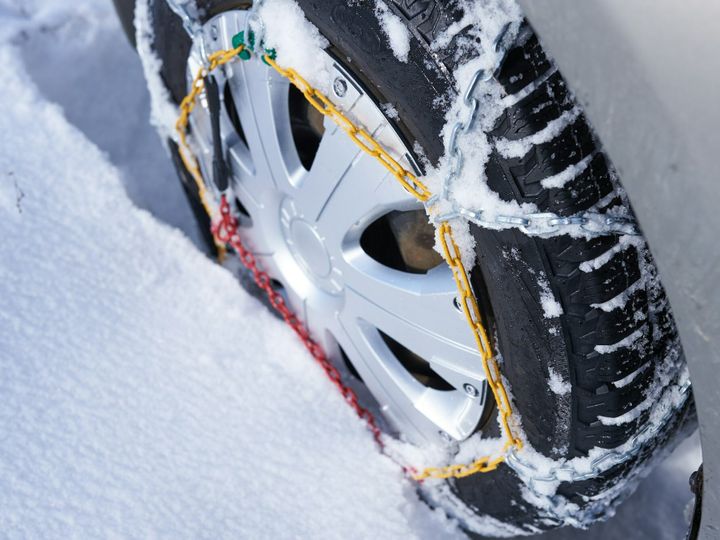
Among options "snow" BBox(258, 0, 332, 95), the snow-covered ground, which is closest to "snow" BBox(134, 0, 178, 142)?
the snow-covered ground

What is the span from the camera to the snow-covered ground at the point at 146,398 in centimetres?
105

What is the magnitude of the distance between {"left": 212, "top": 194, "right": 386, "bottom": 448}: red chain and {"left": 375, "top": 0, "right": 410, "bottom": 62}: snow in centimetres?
63

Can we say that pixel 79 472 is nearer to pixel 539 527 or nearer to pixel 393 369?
pixel 393 369

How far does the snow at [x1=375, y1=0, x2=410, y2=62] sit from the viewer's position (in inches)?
30.0

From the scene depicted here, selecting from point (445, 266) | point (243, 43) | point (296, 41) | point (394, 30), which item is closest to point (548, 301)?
point (445, 266)

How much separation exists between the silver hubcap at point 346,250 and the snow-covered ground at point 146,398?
116 millimetres

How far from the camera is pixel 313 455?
119 centimetres

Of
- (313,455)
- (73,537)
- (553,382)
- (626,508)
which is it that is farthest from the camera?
→ (626,508)

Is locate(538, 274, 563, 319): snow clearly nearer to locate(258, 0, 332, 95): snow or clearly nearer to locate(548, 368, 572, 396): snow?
locate(548, 368, 572, 396): snow

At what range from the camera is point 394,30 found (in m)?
0.77

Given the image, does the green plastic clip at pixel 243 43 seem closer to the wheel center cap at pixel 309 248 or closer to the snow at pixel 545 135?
the wheel center cap at pixel 309 248

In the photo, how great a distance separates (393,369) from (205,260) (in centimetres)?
47

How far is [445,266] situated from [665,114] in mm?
455

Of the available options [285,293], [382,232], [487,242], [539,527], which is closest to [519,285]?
[487,242]
